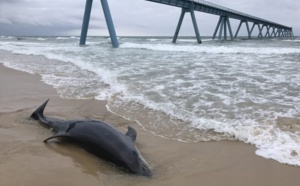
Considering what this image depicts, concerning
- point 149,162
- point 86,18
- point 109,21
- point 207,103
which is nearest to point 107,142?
point 149,162

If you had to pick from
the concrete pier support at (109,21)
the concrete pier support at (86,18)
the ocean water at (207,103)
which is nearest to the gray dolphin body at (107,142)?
the ocean water at (207,103)

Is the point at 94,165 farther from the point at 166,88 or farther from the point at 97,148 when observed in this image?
the point at 166,88

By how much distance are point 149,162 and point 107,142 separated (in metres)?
0.52

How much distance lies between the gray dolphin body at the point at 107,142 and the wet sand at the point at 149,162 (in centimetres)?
9

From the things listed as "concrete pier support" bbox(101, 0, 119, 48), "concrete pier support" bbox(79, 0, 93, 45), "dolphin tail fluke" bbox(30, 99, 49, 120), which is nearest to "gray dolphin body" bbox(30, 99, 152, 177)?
"dolphin tail fluke" bbox(30, 99, 49, 120)

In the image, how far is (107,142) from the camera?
354cm

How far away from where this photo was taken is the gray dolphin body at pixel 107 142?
10.6ft

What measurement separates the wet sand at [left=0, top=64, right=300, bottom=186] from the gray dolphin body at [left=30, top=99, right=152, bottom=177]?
0.09 m

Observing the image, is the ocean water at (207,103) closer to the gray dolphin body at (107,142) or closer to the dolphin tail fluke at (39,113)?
the gray dolphin body at (107,142)

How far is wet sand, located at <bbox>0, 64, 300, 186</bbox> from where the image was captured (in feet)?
9.97

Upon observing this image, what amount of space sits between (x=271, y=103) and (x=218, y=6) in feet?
140

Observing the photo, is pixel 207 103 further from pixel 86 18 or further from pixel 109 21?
pixel 86 18

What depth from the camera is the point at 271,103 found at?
A: 5941 mm

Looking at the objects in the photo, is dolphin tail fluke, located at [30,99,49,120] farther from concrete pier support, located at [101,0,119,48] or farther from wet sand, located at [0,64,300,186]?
concrete pier support, located at [101,0,119,48]
